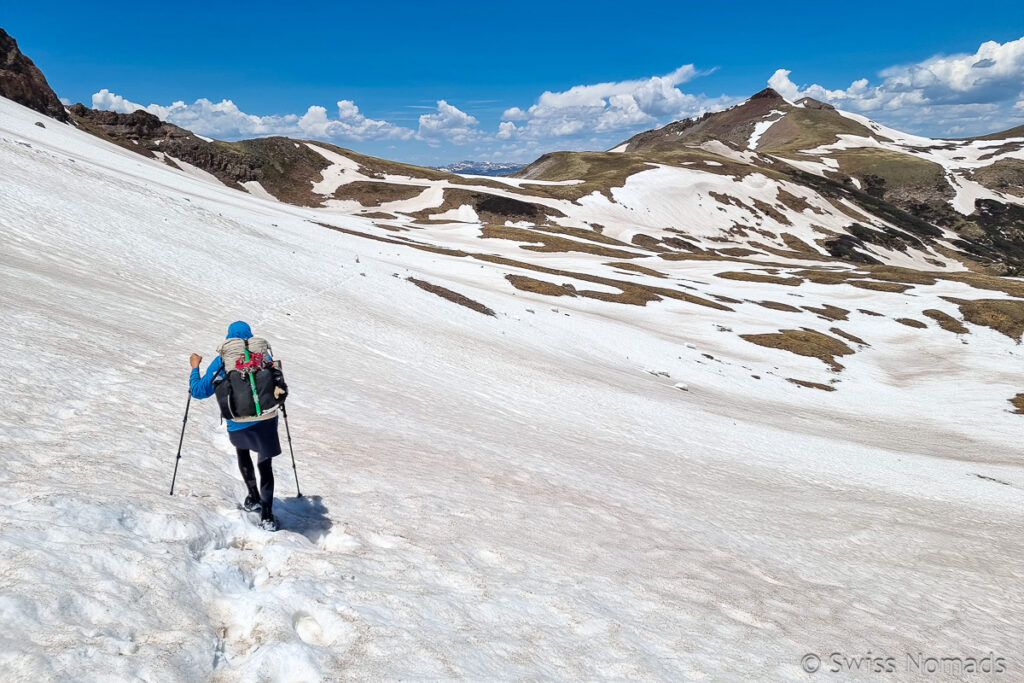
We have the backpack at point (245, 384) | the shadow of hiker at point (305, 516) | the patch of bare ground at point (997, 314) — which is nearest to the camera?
the backpack at point (245, 384)

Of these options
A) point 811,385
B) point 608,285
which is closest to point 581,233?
point 608,285

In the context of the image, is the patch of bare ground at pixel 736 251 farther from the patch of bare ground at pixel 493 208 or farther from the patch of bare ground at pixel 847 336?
the patch of bare ground at pixel 847 336

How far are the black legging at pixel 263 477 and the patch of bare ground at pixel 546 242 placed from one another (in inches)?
3446

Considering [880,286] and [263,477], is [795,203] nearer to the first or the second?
[880,286]

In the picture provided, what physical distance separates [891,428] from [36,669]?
4465 cm

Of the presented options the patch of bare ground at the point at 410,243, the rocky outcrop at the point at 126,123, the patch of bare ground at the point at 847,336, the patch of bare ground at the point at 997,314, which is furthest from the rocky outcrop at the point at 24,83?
the patch of bare ground at the point at 997,314

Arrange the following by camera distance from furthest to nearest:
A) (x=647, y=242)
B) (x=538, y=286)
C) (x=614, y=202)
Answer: (x=614, y=202), (x=647, y=242), (x=538, y=286)

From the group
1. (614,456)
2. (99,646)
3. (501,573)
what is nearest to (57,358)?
(99,646)

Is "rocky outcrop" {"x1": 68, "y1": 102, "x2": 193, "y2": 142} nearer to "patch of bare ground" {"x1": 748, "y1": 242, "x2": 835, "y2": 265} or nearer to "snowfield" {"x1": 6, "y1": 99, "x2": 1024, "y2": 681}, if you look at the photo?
"snowfield" {"x1": 6, "y1": 99, "x2": 1024, "y2": 681}

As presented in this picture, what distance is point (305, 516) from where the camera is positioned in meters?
9.70

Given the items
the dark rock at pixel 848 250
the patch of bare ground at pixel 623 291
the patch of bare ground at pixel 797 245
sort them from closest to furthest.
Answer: the patch of bare ground at pixel 623 291
the patch of bare ground at pixel 797 245
the dark rock at pixel 848 250

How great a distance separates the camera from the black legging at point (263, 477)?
8.74 metres

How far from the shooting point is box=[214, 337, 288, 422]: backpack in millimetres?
8484

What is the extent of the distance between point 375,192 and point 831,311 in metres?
109
